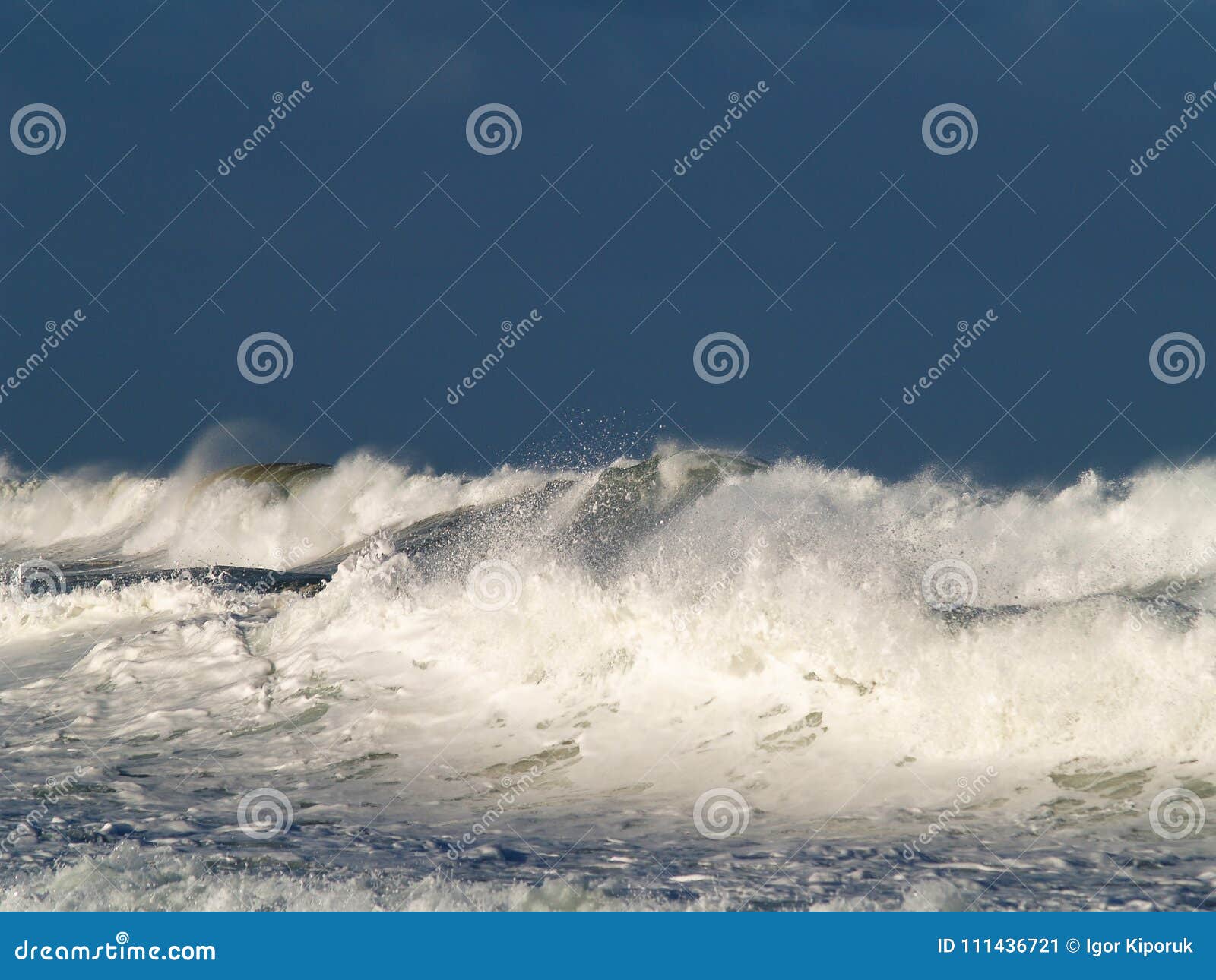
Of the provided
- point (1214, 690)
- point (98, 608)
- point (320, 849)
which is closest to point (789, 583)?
point (1214, 690)

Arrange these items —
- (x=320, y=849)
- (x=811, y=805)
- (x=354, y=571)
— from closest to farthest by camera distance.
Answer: (x=320, y=849), (x=811, y=805), (x=354, y=571)

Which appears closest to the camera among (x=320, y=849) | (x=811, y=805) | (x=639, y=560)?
(x=320, y=849)

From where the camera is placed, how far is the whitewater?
18.1ft

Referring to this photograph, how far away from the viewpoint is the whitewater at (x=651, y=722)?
552 centimetres

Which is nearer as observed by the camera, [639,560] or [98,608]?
[639,560]

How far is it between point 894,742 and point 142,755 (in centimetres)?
517

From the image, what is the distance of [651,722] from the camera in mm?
8234

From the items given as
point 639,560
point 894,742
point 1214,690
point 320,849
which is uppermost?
point 639,560

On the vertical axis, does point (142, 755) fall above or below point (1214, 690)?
below

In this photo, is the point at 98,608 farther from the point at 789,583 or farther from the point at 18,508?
the point at 18,508

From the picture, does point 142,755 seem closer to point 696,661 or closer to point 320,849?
point 320,849

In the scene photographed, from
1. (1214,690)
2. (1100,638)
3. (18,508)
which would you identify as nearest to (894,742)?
(1100,638)

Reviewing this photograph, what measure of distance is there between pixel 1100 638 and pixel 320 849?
4819 millimetres

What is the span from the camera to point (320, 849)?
19.7ft
